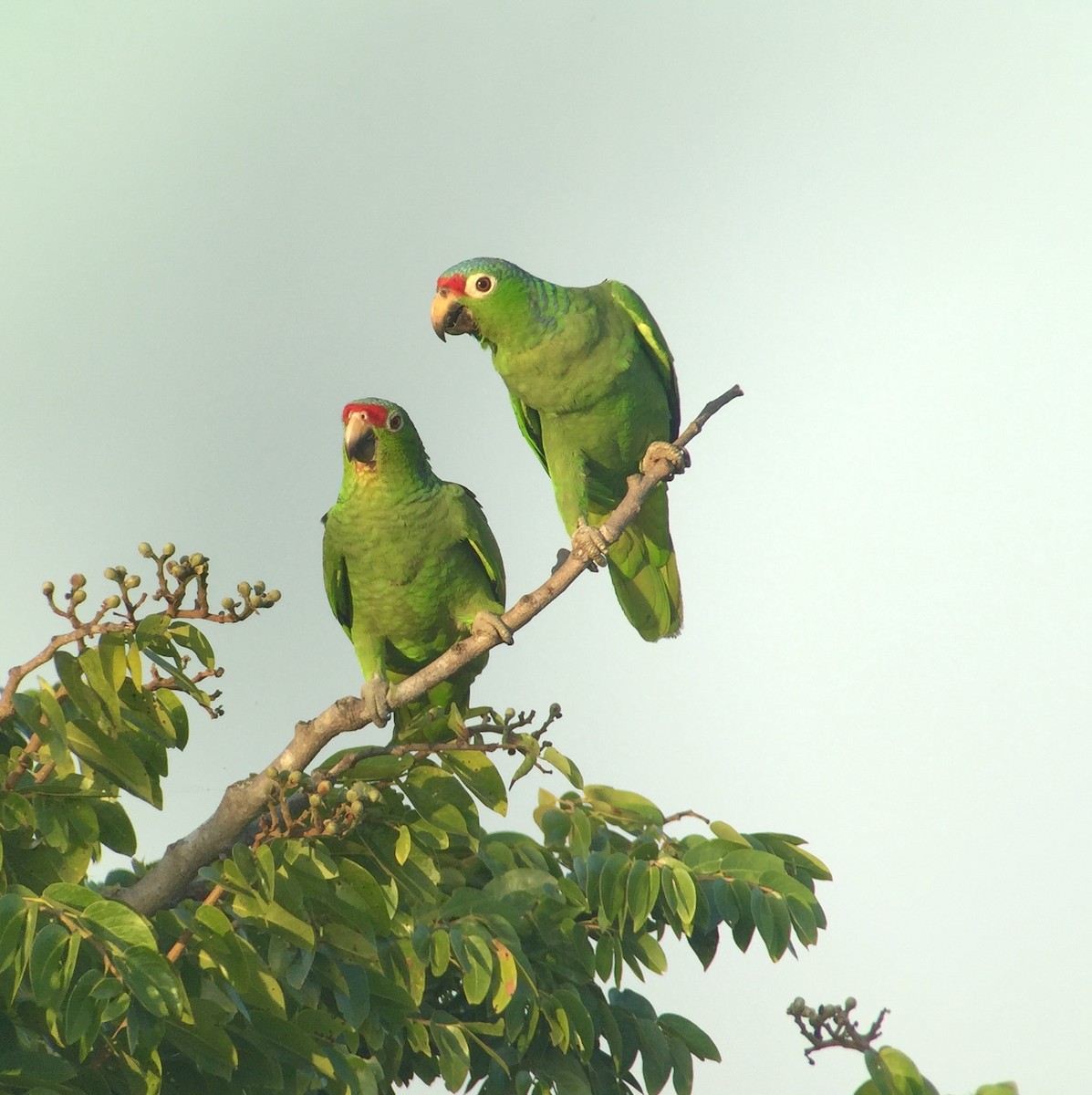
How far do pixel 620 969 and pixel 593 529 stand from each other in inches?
64.2

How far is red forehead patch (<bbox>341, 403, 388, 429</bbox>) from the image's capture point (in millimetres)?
5074

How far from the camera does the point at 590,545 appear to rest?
4523mm

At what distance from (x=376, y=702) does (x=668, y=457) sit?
158 centimetres

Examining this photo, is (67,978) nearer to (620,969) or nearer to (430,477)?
(620,969)

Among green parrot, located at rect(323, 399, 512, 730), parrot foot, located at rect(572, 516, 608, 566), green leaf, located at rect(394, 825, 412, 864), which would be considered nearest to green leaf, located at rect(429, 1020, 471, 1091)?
Result: green leaf, located at rect(394, 825, 412, 864)

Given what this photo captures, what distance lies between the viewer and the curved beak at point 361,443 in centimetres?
502

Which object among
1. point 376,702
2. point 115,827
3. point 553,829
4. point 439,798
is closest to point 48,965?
point 115,827

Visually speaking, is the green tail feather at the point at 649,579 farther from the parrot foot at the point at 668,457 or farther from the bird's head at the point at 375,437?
the bird's head at the point at 375,437

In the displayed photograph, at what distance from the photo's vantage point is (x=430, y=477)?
5223mm

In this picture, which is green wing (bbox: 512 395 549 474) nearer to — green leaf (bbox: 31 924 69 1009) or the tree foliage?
the tree foliage

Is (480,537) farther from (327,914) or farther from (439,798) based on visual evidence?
(327,914)

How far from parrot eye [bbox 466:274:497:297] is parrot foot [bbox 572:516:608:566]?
1.28 m

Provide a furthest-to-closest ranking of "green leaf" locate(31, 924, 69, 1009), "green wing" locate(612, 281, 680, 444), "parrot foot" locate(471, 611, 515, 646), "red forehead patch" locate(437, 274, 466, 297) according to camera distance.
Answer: "green wing" locate(612, 281, 680, 444), "red forehead patch" locate(437, 274, 466, 297), "parrot foot" locate(471, 611, 515, 646), "green leaf" locate(31, 924, 69, 1009)

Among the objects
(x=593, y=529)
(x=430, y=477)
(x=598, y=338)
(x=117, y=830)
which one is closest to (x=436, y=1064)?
(x=117, y=830)
